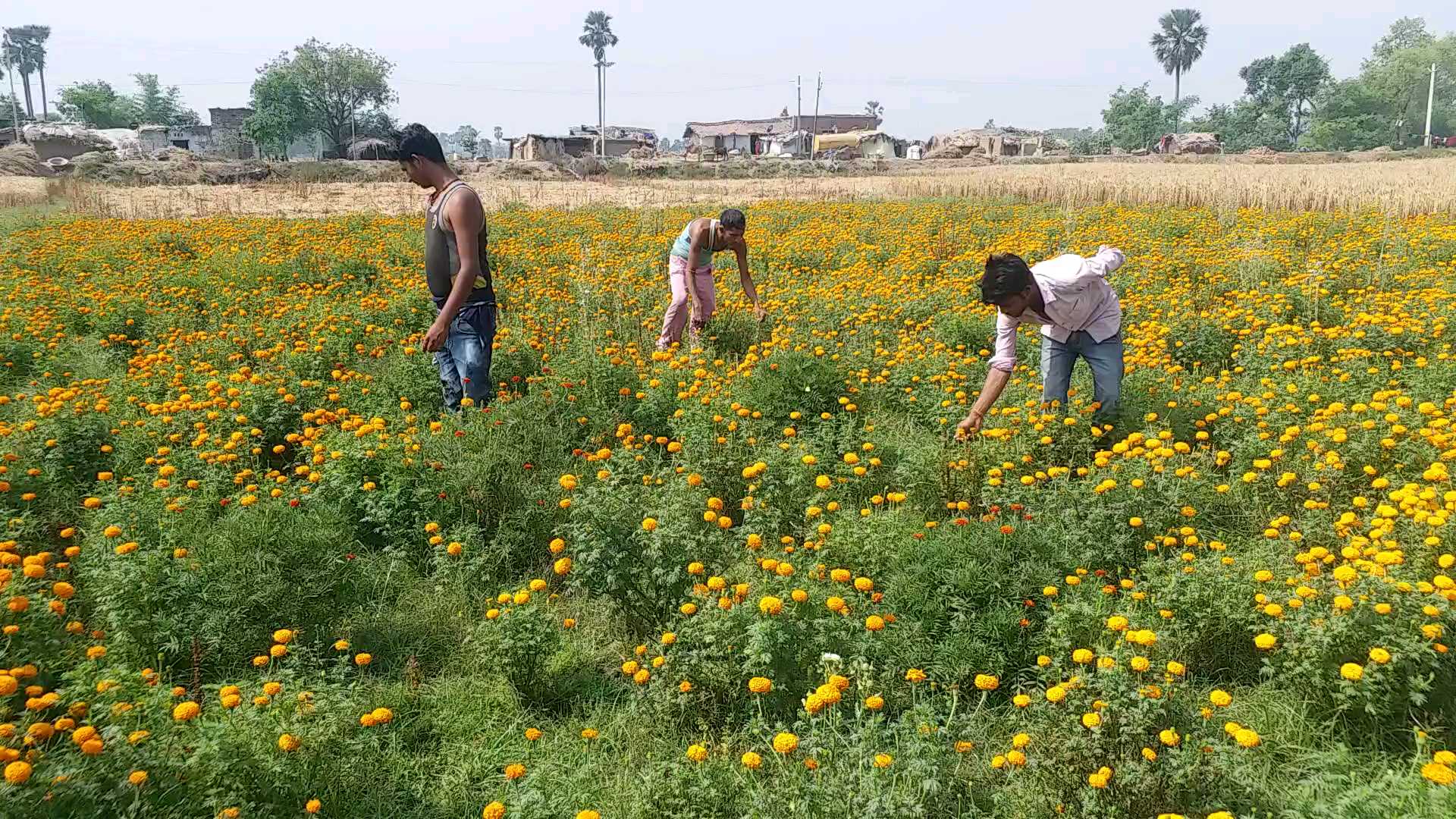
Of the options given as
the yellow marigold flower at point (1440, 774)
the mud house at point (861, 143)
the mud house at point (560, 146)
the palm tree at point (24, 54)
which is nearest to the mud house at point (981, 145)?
the mud house at point (861, 143)

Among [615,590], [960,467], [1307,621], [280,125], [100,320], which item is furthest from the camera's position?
[280,125]

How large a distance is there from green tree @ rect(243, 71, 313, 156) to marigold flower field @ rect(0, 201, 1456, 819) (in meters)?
59.3

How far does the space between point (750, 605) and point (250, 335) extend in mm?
5357

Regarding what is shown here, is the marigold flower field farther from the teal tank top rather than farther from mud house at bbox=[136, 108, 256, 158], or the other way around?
mud house at bbox=[136, 108, 256, 158]

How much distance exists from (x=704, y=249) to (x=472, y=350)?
232 cm

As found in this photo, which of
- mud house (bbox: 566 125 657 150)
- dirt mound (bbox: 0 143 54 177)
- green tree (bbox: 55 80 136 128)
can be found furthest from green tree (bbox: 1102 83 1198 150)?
green tree (bbox: 55 80 136 128)

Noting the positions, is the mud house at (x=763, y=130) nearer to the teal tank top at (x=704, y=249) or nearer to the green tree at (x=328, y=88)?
the green tree at (x=328, y=88)

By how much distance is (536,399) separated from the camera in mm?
4906

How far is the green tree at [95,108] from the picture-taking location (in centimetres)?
8306

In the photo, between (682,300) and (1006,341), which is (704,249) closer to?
(682,300)

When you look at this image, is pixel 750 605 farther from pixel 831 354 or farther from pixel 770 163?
pixel 770 163

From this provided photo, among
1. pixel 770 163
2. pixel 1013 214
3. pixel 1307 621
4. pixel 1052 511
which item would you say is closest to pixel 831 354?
pixel 1052 511

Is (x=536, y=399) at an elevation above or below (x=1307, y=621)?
above

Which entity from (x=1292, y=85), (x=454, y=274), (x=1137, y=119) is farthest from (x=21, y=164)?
(x=1292, y=85)
